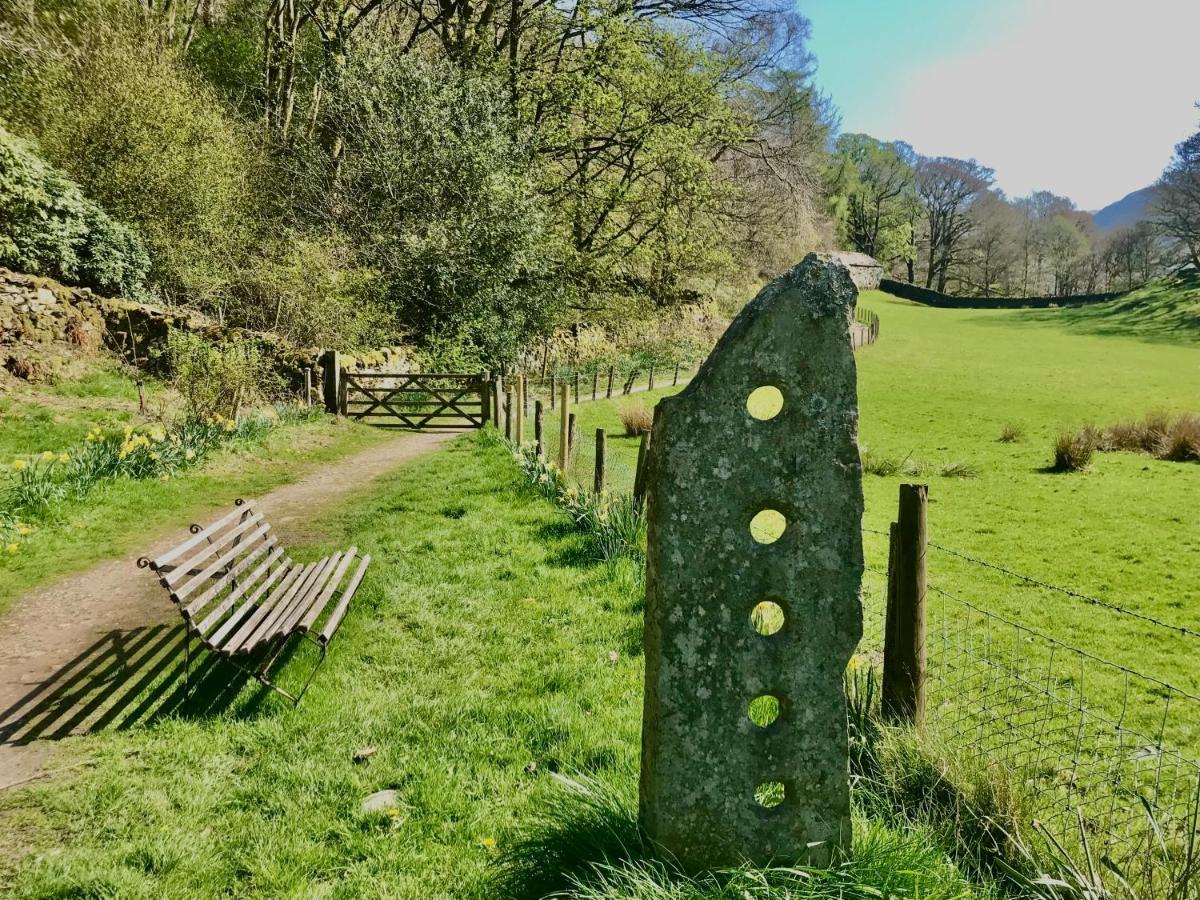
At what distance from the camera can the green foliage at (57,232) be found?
605 inches

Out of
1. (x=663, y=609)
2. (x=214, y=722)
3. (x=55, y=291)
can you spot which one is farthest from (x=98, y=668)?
(x=55, y=291)

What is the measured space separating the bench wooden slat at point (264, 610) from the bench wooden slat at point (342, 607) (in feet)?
1.27

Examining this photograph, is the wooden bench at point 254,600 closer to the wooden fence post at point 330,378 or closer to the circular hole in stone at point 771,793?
the circular hole in stone at point 771,793

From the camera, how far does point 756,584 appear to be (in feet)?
8.91

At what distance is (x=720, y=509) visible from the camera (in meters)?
2.68

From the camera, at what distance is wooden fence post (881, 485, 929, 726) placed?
4141mm

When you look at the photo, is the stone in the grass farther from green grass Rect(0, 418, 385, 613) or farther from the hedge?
the hedge

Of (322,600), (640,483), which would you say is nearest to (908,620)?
(322,600)

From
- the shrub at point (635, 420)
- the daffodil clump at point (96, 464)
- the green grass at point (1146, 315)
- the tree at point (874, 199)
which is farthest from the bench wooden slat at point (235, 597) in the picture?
the tree at point (874, 199)

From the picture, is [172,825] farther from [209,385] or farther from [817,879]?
[209,385]

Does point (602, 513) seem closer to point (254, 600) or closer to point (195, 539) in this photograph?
point (254, 600)

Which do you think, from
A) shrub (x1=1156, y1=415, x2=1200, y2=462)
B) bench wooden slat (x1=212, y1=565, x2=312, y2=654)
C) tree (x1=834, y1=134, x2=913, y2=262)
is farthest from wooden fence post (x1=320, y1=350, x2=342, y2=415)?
tree (x1=834, y1=134, x2=913, y2=262)

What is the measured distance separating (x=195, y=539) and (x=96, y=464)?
214 inches

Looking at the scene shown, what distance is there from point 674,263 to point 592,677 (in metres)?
26.9
